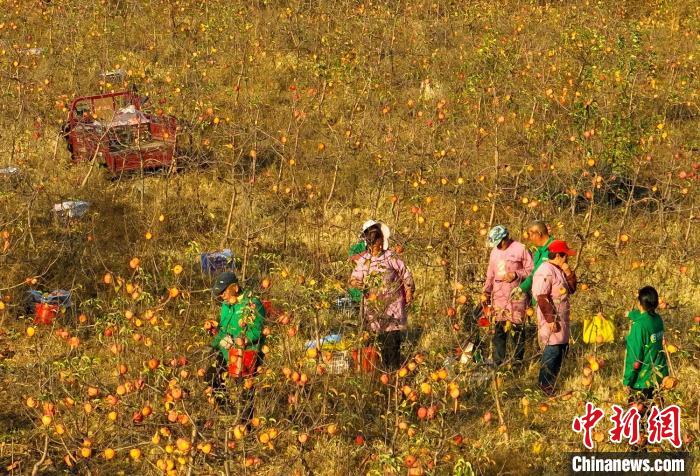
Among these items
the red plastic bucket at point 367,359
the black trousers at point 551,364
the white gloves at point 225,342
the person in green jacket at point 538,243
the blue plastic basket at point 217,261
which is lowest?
the black trousers at point 551,364

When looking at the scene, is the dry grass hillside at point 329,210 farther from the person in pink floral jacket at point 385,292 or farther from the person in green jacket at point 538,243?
the person in green jacket at point 538,243

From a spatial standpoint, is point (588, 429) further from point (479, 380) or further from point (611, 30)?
point (611, 30)

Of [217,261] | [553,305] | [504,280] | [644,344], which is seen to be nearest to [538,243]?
[504,280]

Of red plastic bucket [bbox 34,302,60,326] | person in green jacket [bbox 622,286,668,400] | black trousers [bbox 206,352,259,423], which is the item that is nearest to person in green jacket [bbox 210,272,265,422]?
black trousers [bbox 206,352,259,423]

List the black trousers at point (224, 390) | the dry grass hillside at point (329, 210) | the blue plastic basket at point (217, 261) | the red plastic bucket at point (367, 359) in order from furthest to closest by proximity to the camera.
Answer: the blue plastic basket at point (217, 261)
the red plastic bucket at point (367, 359)
the dry grass hillside at point (329, 210)
the black trousers at point (224, 390)

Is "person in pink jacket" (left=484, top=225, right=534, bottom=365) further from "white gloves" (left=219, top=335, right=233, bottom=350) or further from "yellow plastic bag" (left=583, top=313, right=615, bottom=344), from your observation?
"white gloves" (left=219, top=335, right=233, bottom=350)

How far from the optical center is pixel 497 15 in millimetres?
16719

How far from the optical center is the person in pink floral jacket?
5.80 m

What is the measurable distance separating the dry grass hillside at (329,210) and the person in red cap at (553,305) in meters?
0.32

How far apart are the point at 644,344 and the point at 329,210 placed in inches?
213

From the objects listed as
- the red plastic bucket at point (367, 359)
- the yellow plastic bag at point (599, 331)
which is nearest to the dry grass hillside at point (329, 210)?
the red plastic bucket at point (367, 359)

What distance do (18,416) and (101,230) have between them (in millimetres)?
3339

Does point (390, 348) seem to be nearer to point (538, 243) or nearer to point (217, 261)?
point (538, 243)

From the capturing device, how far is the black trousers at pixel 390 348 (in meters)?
6.33
